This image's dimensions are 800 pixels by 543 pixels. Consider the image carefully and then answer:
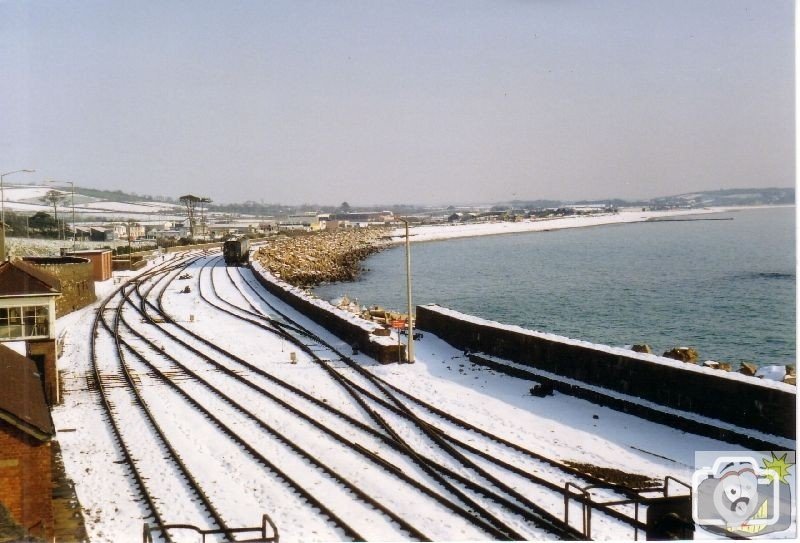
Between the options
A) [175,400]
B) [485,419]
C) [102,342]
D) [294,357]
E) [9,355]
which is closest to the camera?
[9,355]

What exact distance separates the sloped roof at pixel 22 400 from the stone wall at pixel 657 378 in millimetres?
11879

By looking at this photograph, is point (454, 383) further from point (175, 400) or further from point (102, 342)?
point (102, 342)

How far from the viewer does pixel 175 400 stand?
1872 cm

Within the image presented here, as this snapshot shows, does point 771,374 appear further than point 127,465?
Yes

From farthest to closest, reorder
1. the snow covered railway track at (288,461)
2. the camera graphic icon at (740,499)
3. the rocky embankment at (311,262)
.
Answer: the rocky embankment at (311,262) → the snow covered railway track at (288,461) → the camera graphic icon at (740,499)

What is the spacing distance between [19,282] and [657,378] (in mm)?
15358

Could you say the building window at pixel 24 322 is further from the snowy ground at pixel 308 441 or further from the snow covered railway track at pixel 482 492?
the snow covered railway track at pixel 482 492

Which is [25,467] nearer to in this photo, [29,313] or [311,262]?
[29,313]

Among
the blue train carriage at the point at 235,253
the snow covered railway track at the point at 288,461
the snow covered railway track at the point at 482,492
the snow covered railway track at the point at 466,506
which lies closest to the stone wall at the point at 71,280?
the snow covered railway track at the point at 288,461

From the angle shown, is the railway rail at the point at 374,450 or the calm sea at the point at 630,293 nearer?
the railway rail at the point at 374,450

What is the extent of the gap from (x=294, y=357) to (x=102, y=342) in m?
9.25

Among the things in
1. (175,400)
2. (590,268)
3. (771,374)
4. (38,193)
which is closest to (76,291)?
(175,400)

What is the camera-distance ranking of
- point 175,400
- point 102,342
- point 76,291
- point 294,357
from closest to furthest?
point 175,400, point 294,357, point 102,342, point 76,291

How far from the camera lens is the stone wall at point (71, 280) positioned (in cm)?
3722
